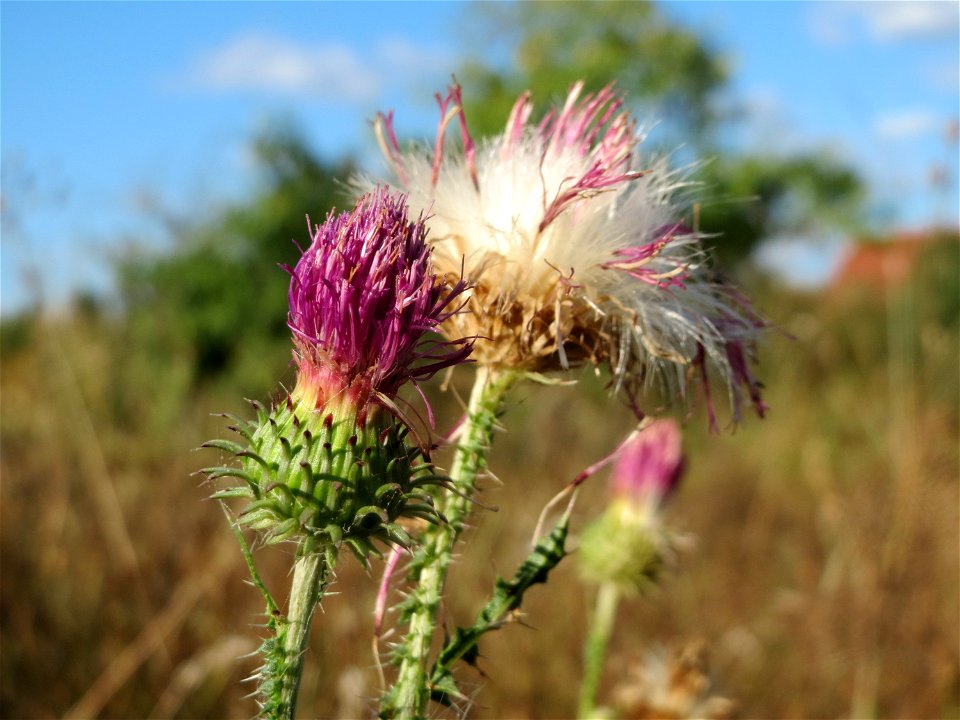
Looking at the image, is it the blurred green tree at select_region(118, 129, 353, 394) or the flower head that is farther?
the blurred green tree at select_region(118, 129, 353, 394)

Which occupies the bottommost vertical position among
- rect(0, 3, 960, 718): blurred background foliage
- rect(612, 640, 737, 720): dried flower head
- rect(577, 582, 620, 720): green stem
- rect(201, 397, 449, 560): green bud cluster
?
rect(0, 3, 960, 718): blurred background foliage

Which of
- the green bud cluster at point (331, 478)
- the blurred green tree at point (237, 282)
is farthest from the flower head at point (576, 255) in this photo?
the blurred green tree at point (237, 282)

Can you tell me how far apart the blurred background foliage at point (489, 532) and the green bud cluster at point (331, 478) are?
0.19 meters

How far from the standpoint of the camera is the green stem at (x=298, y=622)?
1263 millimetres

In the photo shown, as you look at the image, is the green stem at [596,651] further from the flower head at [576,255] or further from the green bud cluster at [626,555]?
the flower head at [576,255]

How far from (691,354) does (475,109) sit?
2204cm

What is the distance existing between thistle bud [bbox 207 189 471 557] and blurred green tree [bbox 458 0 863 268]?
20880 millimetres

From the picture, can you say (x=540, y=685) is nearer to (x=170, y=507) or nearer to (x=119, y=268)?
(x=170, y=507)

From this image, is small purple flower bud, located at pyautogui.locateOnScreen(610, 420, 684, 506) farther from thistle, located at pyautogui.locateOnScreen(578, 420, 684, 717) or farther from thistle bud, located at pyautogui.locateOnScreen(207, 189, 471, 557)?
thistle bud, located at pyautogui.locateOnScreen(207, 189, 471, 557)

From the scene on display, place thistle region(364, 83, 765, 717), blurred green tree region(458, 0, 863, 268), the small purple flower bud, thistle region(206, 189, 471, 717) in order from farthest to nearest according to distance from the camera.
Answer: blurred green tree region(458, 0, 863, 268)
the small purple flower bud
thistle region(364, 83, 765, 717)
thistle region(206, 189, 471, 717)

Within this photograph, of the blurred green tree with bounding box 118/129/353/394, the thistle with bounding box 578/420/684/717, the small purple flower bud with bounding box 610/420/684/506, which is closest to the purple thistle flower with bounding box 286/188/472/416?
the thistle with bounding box 578/420/684/717

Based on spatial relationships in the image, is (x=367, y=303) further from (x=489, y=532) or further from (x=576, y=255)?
(x=489, y=532)

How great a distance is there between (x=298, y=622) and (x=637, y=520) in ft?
7.61

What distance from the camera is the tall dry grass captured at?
167 inches
